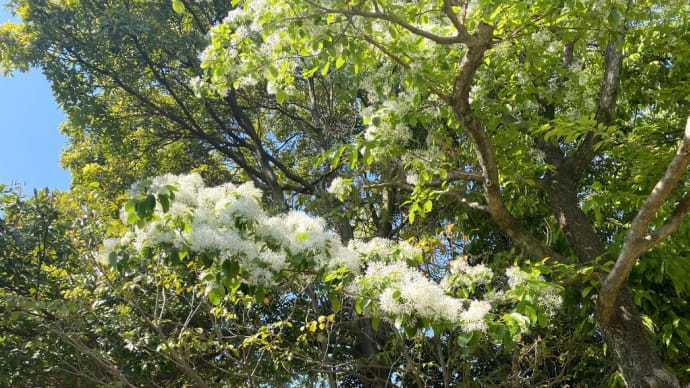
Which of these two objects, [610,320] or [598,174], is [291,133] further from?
[610,320]

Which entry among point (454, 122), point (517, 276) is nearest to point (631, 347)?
point (517, 276)

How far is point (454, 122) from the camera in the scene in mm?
4070

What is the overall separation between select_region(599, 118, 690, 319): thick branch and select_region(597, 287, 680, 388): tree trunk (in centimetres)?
25

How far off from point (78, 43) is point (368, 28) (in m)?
4.23

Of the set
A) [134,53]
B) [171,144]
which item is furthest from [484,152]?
[171,144]

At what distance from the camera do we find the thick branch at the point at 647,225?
2.66 metres

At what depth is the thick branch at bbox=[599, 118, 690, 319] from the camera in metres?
2.66

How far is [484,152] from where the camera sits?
3375 mm

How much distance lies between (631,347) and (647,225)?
836 millimetres

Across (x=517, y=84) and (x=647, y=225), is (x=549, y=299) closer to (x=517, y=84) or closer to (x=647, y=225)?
(x=647, y=225)

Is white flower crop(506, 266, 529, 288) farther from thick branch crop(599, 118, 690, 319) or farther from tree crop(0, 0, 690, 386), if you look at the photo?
thick branch crop(599, 118, 690, 319)

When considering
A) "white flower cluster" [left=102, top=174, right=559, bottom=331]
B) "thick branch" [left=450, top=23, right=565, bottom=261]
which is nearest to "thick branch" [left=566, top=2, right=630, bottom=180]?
"thick branch" [left=450, top=23, right=565, bottom=261]

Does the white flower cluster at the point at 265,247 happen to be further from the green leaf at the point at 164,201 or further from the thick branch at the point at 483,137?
the thick branch at the point at 483,137

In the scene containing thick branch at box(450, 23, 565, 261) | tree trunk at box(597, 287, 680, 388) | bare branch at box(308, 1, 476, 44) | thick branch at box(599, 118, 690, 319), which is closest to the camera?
thick branch at box(599, 118, 690, 319)
